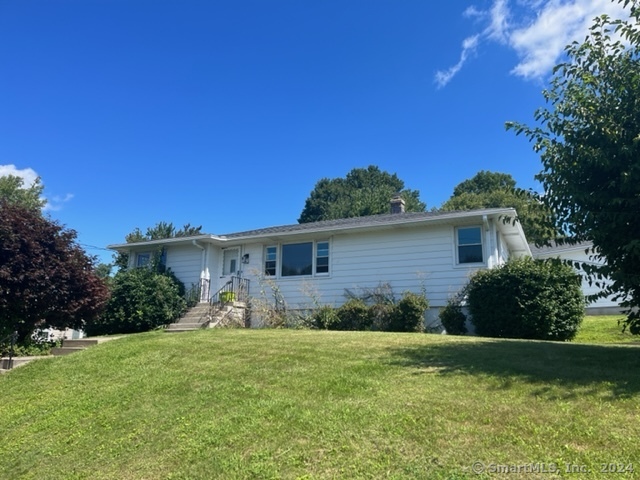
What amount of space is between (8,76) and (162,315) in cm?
917

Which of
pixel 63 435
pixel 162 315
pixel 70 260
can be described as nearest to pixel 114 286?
pixel 162 315

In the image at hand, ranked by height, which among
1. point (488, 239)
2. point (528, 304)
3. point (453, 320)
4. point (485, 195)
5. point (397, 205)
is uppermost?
point (485, 195)

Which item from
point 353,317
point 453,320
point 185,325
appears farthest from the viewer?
point 185,325

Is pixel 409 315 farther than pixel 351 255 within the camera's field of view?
No

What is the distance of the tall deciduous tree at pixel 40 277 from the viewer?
10961 mm

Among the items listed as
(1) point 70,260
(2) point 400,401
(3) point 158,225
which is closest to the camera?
(2) point 400,401

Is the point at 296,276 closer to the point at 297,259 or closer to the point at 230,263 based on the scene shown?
the point at 297,259

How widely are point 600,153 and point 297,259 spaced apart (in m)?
12.1

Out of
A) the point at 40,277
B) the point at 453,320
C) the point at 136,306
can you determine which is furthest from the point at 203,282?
the point at 453,320

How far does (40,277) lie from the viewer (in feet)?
36.7

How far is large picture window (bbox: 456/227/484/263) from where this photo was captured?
→ 47.5 ft

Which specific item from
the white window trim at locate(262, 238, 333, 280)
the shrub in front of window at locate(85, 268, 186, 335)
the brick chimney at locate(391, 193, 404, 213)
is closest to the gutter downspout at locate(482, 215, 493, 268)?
the white window trim at locate(262, 238, 333, 280)

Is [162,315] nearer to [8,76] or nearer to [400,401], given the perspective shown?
[8,76]

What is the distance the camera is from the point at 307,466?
3.86 metres
